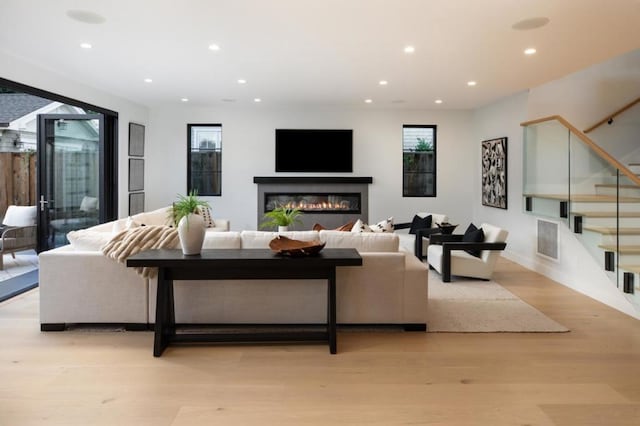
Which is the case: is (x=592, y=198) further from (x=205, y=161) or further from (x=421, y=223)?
(x=205, y=161)

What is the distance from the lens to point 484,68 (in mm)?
5719

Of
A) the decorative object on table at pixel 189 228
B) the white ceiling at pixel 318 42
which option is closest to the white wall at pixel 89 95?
the white ceiling at pixel 318 42

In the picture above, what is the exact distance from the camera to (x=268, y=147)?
29.9 feet

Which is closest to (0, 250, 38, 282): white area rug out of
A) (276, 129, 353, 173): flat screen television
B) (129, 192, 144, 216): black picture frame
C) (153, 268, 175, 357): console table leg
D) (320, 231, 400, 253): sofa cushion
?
(129, 192, 144, 216): black picture frame

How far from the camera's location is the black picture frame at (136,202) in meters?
8.20

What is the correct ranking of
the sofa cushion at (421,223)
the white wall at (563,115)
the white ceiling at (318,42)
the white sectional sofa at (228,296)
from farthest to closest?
the sofa cushion at (421,223) → the white wall at (563,115) → the white sectional sofa at (228,296) → the white ceiling at (318,42)

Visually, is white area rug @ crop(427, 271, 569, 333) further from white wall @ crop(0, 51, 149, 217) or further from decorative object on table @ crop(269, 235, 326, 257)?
white wall @ crop(0, 51, 149, 217)

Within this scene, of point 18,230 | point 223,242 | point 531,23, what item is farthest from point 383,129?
point 18,230

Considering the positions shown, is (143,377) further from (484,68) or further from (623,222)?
(484,68)

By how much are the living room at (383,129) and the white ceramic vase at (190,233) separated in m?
3.17

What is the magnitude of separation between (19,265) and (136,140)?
2871 mm

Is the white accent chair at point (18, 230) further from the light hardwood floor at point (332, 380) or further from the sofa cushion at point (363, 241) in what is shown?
the sofa cushion at point (363, 241)

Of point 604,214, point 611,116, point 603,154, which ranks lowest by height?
point 604,214

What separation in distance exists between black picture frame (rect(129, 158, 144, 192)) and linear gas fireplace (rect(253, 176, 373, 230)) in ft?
6.97
